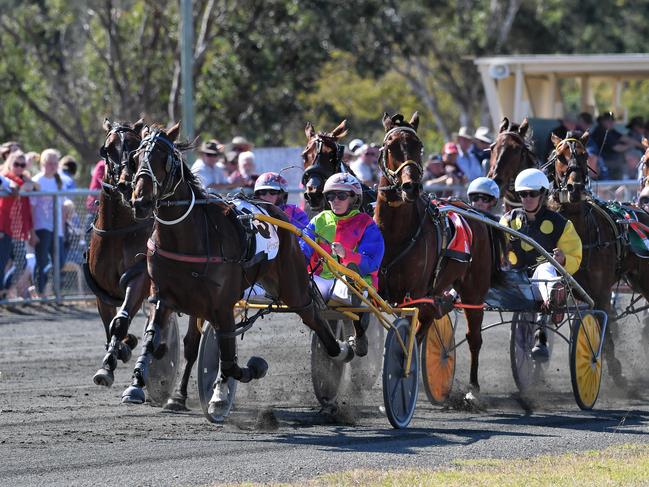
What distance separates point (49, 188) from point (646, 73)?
35.0ft

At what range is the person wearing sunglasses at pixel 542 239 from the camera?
10664mm

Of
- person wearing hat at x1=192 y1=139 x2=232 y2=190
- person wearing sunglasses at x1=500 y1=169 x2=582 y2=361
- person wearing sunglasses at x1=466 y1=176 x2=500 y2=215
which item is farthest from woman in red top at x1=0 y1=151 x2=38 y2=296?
person wearing sunglasses at x1=500 y1=169 x2=582 y2=361

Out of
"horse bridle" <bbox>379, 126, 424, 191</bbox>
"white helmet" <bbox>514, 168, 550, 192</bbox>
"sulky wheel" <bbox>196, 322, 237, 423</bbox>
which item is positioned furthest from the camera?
"white helmet" <bbox>514, 168, 550, 192</bbox>

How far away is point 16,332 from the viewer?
14672mm

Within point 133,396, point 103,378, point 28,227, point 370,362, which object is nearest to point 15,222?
point 28,227

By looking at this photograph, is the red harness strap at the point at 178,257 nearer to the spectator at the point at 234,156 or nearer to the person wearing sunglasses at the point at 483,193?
the person wearing sunglasses at the point at 483,193

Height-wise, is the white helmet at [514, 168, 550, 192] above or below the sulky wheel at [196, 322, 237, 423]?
above

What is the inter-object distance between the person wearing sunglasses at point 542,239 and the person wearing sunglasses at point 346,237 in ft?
5.28

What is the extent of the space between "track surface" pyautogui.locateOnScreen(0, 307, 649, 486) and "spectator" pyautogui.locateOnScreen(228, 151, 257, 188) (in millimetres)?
2617

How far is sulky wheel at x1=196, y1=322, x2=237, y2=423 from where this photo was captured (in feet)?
30.2

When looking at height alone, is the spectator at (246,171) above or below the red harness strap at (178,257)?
above

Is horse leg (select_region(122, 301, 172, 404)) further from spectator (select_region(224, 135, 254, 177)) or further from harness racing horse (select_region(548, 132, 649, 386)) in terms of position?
spectator (select_region(224, 135, 254, 177))

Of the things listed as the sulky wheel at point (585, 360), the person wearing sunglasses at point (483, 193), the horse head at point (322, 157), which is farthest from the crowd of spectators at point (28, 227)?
the sulky wheel at point (585, 360)

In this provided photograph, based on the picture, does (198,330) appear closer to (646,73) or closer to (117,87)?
(646,73)
